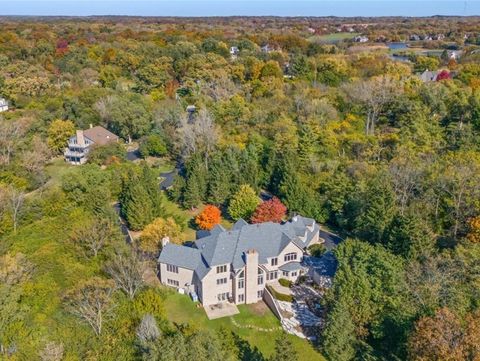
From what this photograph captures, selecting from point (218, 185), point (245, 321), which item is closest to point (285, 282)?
point (245, 321)

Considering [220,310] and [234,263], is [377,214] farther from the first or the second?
[220,310]

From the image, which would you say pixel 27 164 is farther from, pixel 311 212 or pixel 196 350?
pixel 196 350

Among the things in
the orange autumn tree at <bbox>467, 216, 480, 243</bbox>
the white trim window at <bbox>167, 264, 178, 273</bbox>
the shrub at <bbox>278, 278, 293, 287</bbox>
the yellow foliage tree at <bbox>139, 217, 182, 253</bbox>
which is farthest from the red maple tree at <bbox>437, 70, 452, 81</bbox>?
the white trim window at <bbox>167, 264, 178, 273</bbox>

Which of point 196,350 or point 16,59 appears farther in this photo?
point 16,59

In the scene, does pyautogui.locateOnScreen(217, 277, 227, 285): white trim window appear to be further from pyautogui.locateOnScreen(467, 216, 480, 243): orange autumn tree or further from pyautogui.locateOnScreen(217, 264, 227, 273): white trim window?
pyautogui.locateOnScreen(467, 216, 480, 243): orange autumn tree

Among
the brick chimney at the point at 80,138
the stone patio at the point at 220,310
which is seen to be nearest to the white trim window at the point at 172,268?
the stone patio at the point at 220,310

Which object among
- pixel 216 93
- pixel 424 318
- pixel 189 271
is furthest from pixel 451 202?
pixel 216 93

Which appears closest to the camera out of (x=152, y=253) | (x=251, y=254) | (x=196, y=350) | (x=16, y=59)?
(x=196, y=350)

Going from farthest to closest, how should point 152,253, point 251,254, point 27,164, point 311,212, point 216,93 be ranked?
point 216,93
point 27,164
point 311,212
point 152,253
point 251,254

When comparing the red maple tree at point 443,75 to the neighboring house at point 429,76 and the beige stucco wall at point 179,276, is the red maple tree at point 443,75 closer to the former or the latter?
the neighboring house at point 429,76
